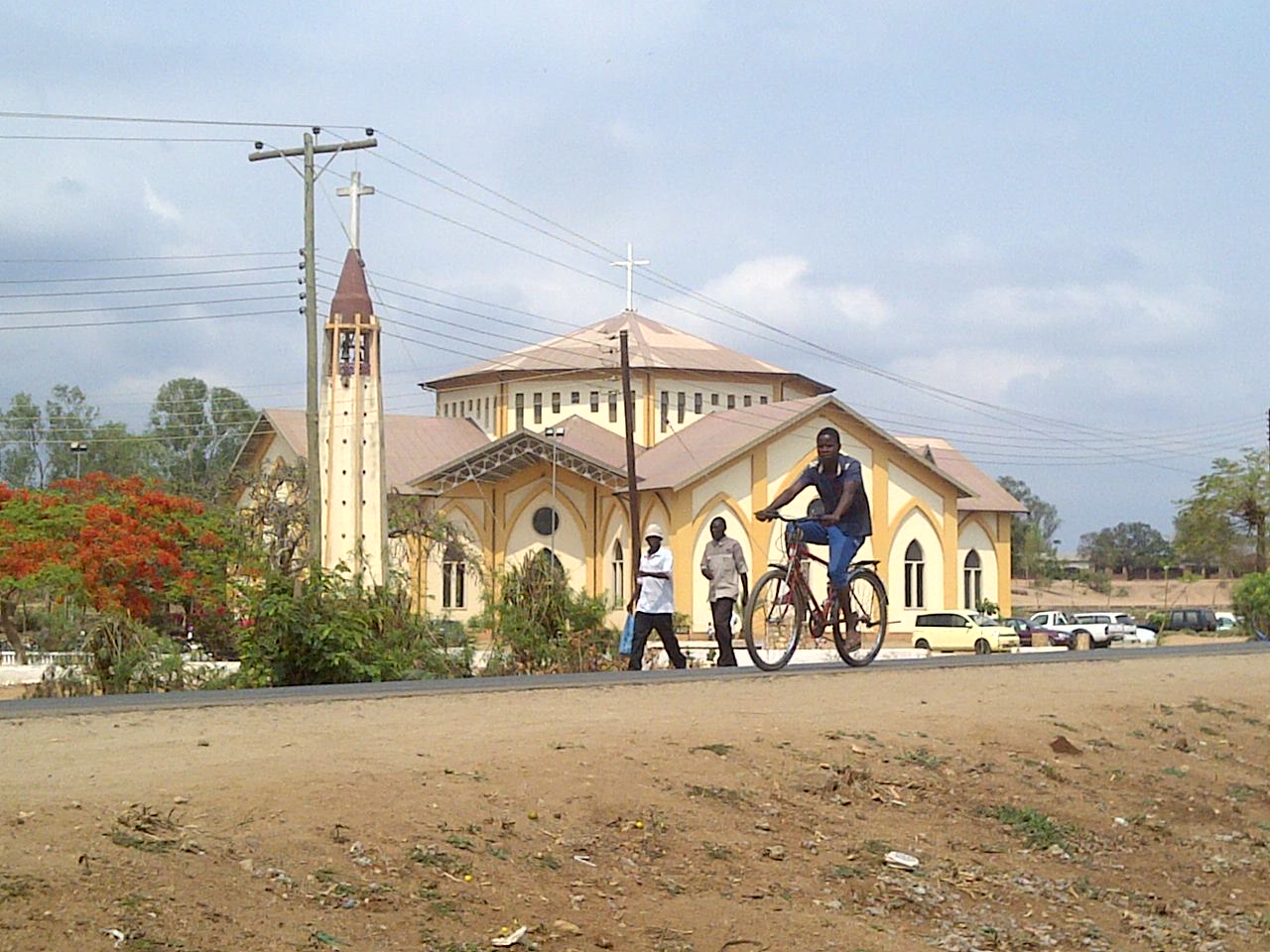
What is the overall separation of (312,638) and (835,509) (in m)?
6.17

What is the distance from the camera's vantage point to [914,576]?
6012cm

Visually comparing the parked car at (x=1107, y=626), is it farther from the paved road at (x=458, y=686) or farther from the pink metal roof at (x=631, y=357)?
the paved road at (x=458, y=686)

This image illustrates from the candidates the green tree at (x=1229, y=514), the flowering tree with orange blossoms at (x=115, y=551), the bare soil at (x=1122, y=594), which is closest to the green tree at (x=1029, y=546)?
the bare soil at (x=1122, y=594)

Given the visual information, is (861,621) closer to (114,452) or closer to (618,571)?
(618,571)

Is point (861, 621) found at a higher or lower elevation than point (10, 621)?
higher

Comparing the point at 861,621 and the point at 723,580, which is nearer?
the point at 861,621

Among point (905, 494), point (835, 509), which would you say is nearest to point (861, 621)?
point (835, 509)

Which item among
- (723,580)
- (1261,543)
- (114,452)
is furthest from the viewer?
(114,452)

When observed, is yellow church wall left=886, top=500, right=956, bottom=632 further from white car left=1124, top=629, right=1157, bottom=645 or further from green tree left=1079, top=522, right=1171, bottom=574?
green tree left=1079, top=522, right=1171, bottom=574

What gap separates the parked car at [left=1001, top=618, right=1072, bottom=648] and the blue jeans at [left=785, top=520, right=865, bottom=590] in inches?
1680

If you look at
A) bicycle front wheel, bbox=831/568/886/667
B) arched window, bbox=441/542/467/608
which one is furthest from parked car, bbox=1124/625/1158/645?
bicycle front wheel, bbox=831/568/886/667

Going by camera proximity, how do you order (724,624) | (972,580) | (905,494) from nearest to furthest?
1. (724,624)
2. (905,494)
3. (972,580)

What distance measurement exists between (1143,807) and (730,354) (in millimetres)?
61400

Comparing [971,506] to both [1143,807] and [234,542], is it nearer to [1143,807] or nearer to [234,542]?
[234,542]
